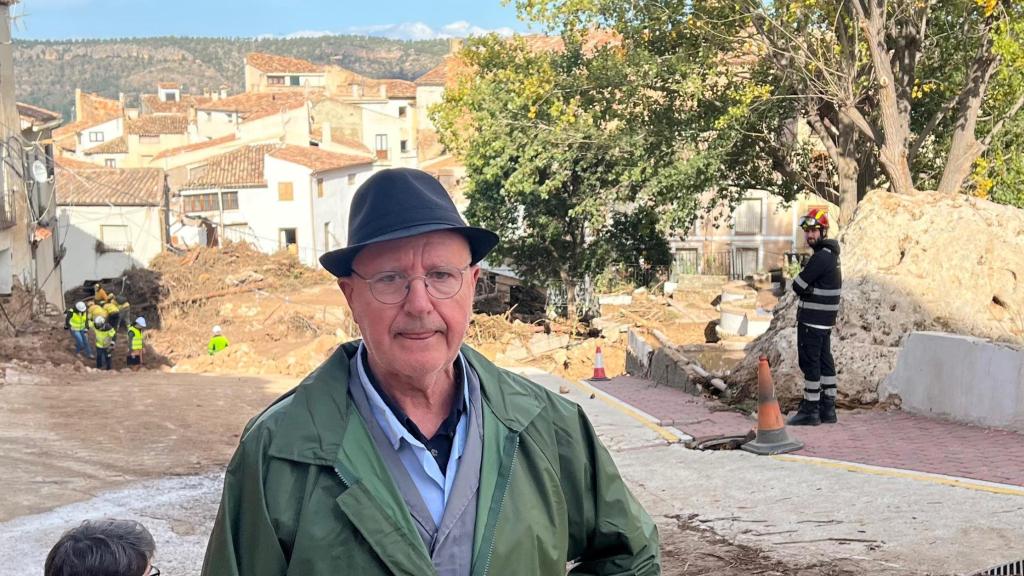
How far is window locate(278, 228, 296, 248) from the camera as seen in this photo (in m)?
49.4

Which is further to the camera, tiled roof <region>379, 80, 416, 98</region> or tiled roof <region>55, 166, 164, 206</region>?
tiled roof <region>379, 80, 416, 98</region>

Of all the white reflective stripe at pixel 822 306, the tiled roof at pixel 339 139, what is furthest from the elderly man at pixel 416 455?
the tiled roof at pixel 339 139

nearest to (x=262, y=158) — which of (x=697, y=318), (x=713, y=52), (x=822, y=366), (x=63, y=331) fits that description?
(x=63, y=331)

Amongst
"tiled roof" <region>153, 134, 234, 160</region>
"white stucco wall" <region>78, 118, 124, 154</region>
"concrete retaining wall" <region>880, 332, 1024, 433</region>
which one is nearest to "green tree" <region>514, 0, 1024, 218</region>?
"concrete retaining wall" <region>880, 332, 1024, 433</region>

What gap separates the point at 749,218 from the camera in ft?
150

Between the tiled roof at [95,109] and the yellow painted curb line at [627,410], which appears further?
the tiled roof at [95,109]

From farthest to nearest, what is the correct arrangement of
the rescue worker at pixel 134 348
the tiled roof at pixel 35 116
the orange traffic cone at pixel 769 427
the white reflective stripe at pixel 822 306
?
the tiled roof at pixel 35 116 < the rescue worker at pixel 134 348 < the white reflective stripe at pixel 822 306 < the orange traffic cone at pixel 769 427

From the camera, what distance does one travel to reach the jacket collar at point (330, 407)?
2.35 meters

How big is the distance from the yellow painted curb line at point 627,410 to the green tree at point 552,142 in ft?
26.0

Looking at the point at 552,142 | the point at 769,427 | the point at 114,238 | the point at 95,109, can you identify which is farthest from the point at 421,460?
the point at 95,109

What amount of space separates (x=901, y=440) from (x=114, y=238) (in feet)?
127

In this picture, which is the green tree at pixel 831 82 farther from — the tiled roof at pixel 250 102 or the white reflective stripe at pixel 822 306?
the tiled roof at pixel 250 102

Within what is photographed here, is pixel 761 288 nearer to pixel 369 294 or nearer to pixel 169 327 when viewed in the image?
pixel 169 327

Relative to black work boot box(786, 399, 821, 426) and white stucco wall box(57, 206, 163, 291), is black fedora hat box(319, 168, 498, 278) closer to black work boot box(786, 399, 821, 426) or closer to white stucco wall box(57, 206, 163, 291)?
black work boot box(786, 399, 821, 426)
